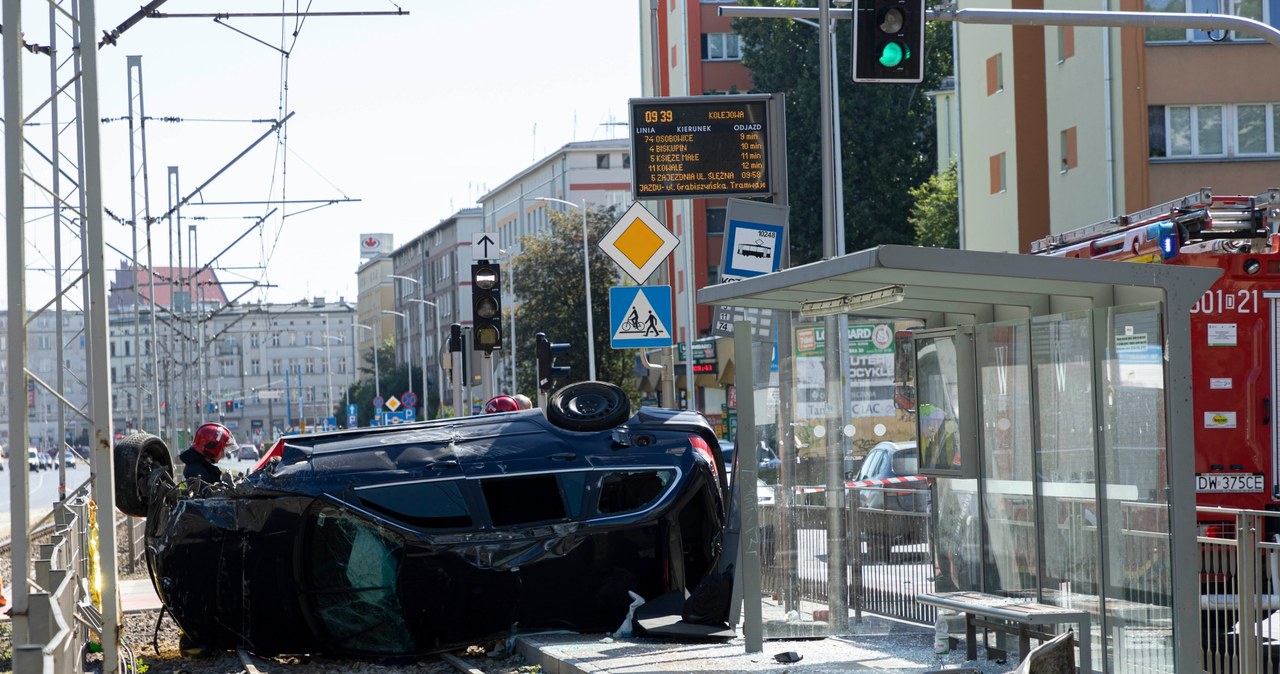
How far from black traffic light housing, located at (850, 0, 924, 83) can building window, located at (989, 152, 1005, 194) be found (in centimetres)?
2963

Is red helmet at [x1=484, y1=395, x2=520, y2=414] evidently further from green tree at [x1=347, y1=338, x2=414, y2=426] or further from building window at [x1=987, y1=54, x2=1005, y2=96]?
green tree at [x1=347, y1=338, x2=414, y2=426]

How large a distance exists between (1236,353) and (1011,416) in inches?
127

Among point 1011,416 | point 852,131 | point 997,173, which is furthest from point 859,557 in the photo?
point 852,131

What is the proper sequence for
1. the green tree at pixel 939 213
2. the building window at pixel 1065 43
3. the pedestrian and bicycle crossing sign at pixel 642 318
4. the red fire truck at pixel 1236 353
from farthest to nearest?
the green tree at pixel 939 213, the building window at pixel 1065 43, the pedestrian and bicycle crossing sign at pixel 642 318, the red fire truck at pixel 1236 353

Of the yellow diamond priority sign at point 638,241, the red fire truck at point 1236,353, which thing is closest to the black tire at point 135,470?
the yellow diamond priority sign at point 638,241

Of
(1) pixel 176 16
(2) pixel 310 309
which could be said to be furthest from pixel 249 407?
(1) pixel 176 16

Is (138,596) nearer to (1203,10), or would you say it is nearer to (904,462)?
(904,462)

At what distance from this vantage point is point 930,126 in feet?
206

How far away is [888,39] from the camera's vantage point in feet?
44.8

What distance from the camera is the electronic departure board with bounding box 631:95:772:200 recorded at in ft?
52.0

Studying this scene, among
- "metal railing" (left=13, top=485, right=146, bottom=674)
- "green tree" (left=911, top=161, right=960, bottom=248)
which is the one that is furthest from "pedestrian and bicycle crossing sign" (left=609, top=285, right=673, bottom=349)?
"green tree" (left=911, top=161, right=960, bottom=248)

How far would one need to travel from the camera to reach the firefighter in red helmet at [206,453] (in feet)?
44.0

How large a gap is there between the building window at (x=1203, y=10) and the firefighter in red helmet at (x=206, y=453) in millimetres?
25746

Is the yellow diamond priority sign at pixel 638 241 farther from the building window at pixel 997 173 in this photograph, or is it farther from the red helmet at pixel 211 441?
the building window at pixel 997 173
